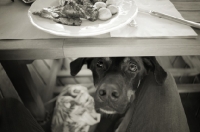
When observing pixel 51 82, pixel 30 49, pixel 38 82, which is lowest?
pixel 38 82

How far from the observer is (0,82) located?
0.71m

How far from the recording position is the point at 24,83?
3.61ft

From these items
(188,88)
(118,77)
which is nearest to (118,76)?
(118,77)

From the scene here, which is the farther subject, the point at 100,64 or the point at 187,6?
the point at 100,64

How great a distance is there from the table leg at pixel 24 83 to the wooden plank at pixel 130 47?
1.48ft

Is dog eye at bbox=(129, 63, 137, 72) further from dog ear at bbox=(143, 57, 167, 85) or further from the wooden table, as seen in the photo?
the wooden table

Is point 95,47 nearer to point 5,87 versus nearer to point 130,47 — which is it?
point 130,47

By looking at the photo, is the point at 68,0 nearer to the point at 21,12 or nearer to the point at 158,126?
the point at 21,12

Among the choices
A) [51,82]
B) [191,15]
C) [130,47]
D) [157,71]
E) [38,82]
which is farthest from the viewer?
[38,82]

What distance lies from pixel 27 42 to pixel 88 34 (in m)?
0.26

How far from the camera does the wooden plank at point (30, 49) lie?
25.2 inches

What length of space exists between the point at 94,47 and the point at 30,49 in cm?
26

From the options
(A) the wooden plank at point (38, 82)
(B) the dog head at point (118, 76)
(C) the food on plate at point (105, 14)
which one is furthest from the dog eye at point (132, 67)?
(A) the wooden plank at point (38, 82)

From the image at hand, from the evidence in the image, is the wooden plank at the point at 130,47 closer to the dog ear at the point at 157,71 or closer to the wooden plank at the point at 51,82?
the dog ear at the point at 157,71
